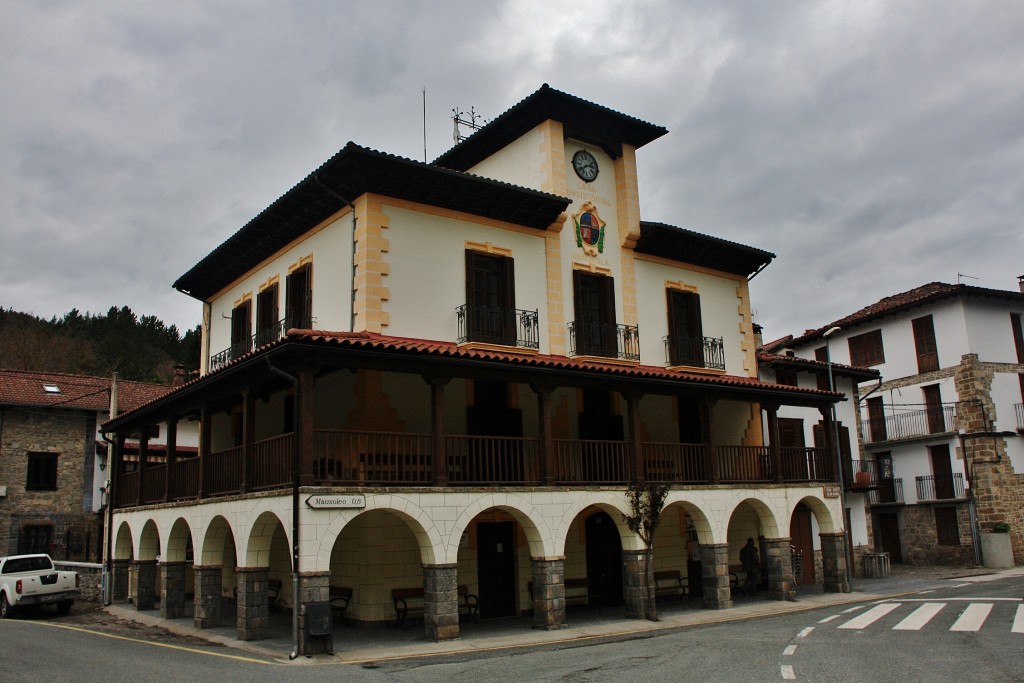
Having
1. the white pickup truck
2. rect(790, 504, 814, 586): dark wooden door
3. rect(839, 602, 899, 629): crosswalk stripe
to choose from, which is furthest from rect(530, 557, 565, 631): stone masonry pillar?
the white pickup truck

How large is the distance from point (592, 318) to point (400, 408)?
6705mm

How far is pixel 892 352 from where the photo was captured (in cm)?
3762

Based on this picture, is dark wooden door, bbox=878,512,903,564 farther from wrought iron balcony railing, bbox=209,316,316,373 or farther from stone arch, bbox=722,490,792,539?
wrought iron balcony railing, bbox=209,316,316,373

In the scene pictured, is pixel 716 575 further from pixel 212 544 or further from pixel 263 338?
pixel 263 338

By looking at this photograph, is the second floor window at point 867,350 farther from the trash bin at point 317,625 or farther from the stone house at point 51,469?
the stone house at point 51,469

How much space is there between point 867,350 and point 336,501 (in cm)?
3060

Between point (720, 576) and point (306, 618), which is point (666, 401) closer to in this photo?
point (720, 576)

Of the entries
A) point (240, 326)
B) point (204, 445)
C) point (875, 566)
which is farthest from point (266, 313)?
point (875, 566)

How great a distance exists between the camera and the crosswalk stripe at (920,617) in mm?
→ 16686

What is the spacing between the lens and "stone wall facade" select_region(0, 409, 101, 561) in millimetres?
33125

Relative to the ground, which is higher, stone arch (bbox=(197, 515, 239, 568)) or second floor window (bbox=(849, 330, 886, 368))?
second floor window (bbox=(849, 330, 886, 368))

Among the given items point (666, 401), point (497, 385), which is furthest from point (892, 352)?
point (497, 385)

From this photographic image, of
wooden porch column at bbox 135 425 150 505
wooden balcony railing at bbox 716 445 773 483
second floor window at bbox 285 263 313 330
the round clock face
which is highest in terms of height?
the round clock face

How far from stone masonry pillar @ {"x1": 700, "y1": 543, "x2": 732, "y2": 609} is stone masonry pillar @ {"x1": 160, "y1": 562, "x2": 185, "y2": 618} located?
42.5 feet
